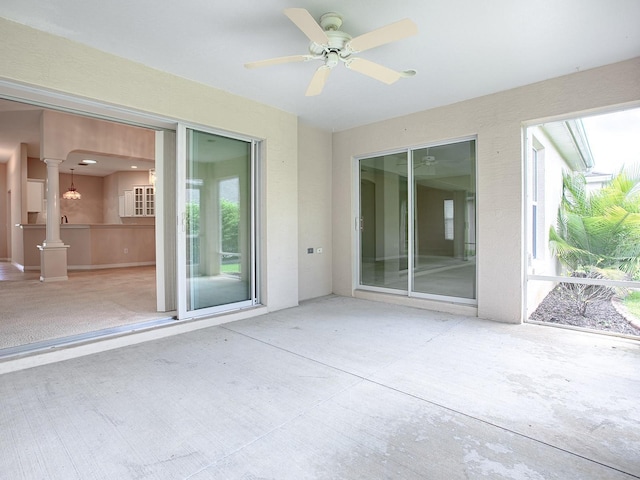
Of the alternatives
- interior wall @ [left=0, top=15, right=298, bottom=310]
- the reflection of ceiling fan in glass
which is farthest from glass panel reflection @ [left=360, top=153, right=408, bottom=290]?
interior wall @ [left=0, top=15, right=298, bottom=310]

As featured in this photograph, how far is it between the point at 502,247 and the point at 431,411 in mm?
2620

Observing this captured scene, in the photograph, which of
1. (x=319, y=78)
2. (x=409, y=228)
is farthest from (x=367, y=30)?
(x=409, y=228)

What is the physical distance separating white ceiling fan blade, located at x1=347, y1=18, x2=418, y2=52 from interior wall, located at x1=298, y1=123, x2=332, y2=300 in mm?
2844

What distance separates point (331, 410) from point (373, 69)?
250 cm

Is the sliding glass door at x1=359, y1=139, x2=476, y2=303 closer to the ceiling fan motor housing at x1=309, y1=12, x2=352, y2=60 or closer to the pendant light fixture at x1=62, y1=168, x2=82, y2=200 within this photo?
the ceiling fan motor housing at x1=309, y1=12, x2=352, y2=60

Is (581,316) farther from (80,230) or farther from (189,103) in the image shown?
(80,230)

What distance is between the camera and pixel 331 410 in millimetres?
2119

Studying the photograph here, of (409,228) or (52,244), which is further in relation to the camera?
(52,244)

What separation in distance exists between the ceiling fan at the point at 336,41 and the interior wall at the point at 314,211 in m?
2.29

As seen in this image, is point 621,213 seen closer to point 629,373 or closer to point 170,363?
point 629,373

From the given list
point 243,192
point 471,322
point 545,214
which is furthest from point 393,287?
point 243,192

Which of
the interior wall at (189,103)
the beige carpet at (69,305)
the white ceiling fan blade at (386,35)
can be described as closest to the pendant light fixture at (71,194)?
the beige carpet at (69,305)

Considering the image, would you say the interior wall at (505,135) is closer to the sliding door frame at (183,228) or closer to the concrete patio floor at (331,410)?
the concrete patio floor at (331,410)

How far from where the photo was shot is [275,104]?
4445mm
